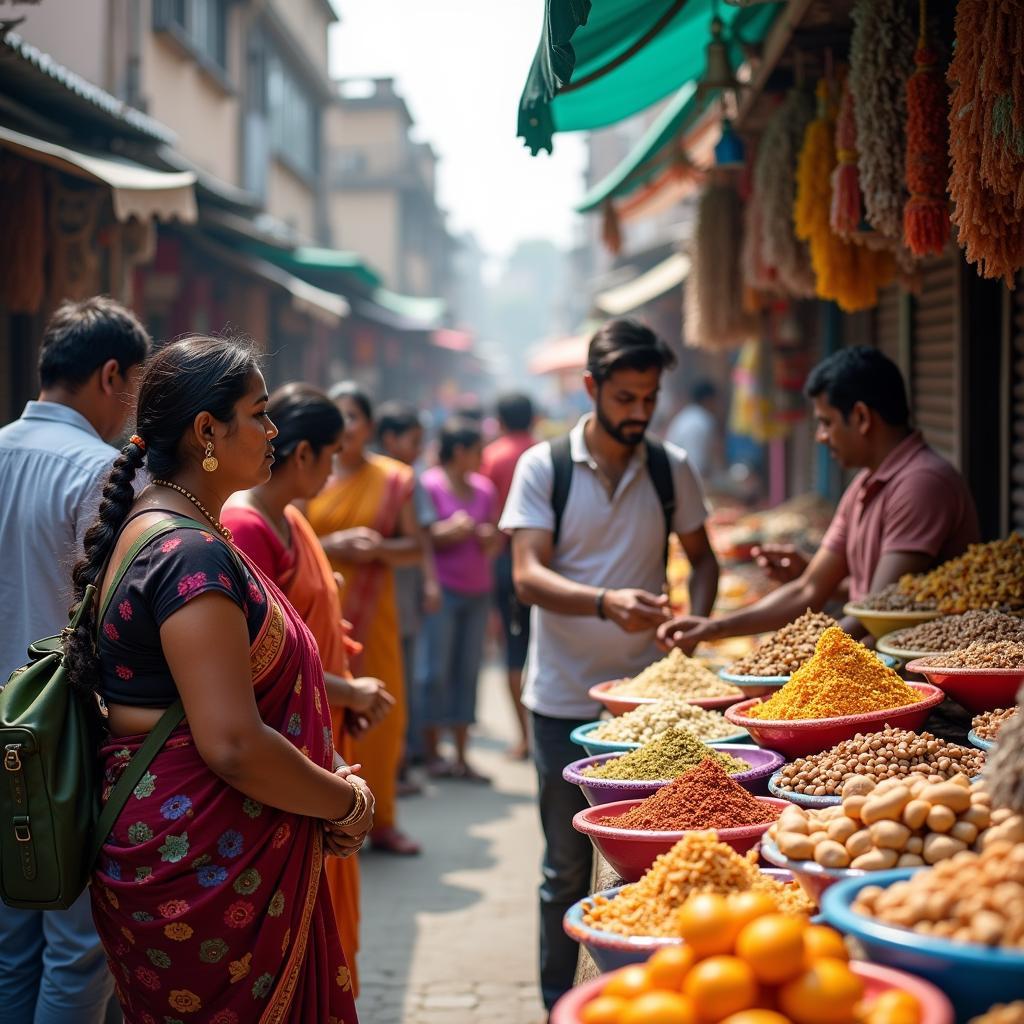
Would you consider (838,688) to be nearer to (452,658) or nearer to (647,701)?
(647,701)

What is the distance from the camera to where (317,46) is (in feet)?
63.5

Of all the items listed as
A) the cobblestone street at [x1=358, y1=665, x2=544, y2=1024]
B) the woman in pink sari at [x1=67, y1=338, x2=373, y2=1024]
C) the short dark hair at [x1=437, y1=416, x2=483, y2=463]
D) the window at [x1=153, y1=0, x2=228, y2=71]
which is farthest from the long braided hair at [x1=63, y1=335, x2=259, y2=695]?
the window at [x1=153, y1=0, x2=228, y2=71]

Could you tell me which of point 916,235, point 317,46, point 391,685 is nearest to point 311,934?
point 916,235

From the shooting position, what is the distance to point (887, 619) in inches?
135

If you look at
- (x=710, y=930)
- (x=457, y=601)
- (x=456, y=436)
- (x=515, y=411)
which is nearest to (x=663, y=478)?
(x=710, y=930)

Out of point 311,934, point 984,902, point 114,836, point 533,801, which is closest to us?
point 984,902

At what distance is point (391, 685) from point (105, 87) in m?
5.85

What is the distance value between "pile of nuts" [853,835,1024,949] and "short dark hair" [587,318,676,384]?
2.34 meters

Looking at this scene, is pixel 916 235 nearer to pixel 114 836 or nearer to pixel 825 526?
pixel 114 836

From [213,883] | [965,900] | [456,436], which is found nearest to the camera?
[965,900]

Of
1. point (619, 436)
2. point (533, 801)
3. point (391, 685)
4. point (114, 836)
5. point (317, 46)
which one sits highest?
point (317, 46)

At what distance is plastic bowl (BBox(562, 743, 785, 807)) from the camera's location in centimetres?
260

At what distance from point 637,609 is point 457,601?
4431 millimetres

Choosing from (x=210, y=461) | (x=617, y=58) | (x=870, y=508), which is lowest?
(x=870, y=508)
